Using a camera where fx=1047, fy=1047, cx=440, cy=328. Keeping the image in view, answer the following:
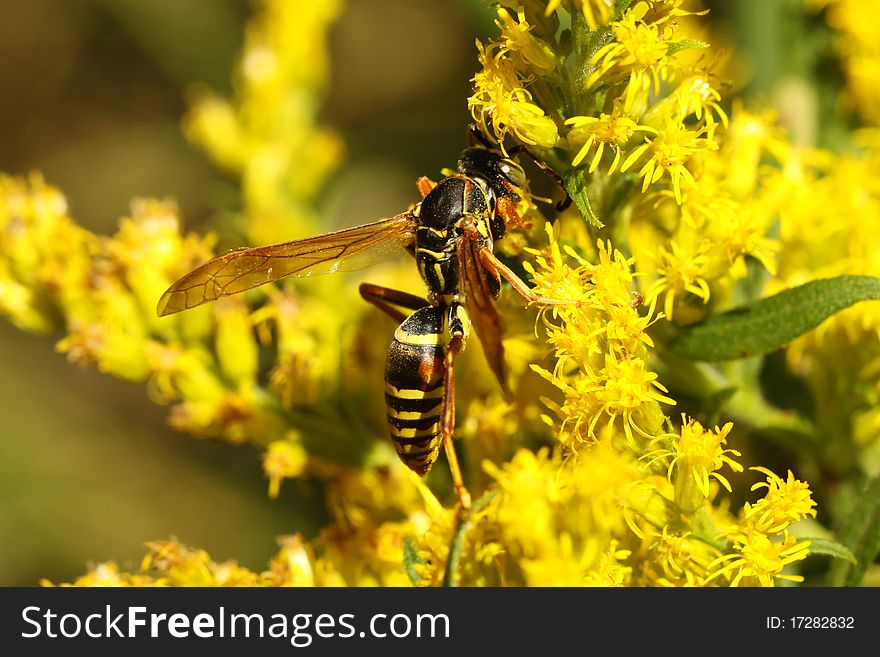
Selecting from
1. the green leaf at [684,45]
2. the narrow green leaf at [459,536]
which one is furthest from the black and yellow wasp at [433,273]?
the green leaf at [684,45]

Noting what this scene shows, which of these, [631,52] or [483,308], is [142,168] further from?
[631,52]

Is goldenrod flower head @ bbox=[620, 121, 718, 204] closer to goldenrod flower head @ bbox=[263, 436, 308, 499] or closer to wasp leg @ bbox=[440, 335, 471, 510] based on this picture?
wasp leg @ bbox=[440, 335, 471, 510]

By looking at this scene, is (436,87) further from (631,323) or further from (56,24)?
(631,323)

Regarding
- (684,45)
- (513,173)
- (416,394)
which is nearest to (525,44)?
(684,45)

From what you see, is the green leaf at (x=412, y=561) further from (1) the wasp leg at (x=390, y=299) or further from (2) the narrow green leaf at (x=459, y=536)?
(1) the wasp leg at (x=390, y=299)

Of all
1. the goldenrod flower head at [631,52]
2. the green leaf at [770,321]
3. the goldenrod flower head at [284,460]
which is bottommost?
the green leaf at [770,321]

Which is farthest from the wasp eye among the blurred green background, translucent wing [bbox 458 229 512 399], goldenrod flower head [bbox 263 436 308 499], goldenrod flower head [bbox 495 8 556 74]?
the blurred green background

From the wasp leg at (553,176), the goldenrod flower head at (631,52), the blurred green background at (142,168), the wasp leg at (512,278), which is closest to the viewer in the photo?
the goldenrod flower head at (631,52)

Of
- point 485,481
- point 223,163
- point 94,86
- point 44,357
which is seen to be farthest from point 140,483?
point 485,481
